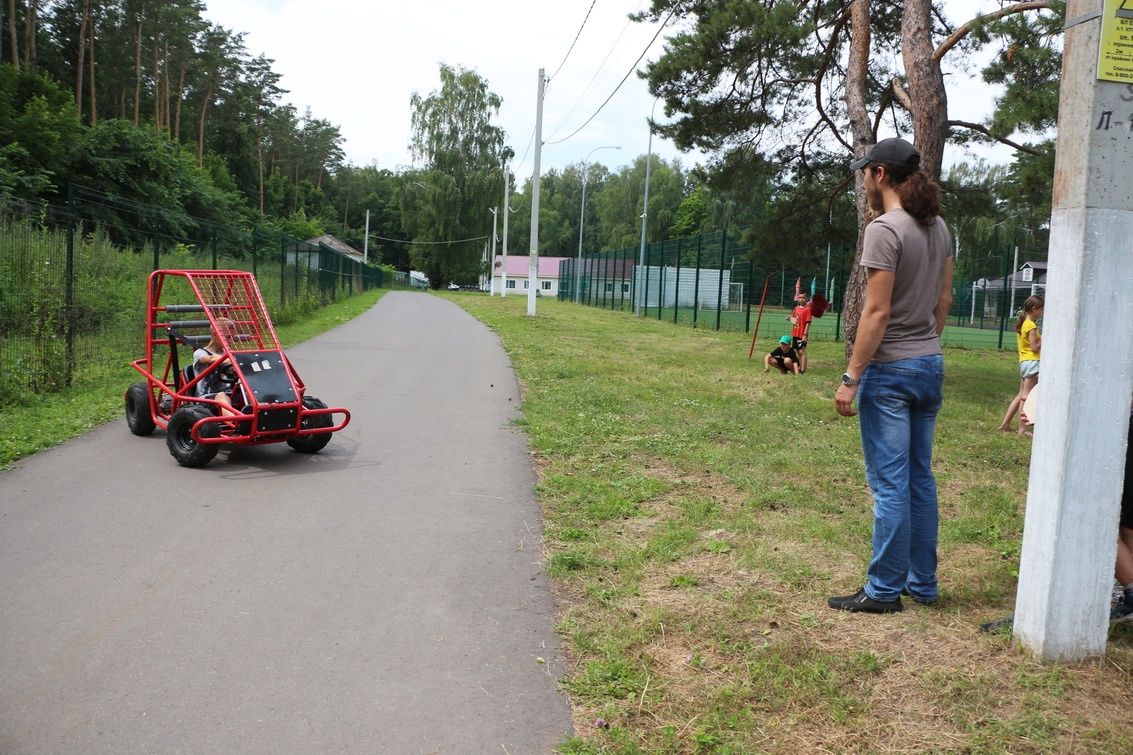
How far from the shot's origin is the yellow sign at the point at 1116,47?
11.2 ft

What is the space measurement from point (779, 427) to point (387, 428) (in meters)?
4.10

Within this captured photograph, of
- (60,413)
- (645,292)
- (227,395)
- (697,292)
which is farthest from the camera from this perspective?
(645,292)

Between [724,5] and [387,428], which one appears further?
[724,5]

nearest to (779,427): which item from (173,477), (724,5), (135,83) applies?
(173,477)

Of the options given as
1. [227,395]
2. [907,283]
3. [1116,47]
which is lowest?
[227,395]

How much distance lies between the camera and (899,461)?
4.07 m

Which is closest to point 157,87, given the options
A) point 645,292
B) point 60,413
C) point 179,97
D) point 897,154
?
point 179,97

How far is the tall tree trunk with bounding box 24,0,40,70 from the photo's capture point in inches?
1447

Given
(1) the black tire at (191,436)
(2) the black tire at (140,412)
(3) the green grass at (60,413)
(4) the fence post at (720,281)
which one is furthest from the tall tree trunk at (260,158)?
(1) the black tire at (191,436)

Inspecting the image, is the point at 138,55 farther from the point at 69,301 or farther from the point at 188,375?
the point at 188,375

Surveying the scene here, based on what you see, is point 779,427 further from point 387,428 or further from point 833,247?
point 833,247

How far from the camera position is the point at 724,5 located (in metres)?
16.0

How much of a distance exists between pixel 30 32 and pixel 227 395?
3858 cm

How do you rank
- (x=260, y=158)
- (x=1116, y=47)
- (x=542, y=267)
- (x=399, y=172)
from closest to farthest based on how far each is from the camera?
(x=1116, y=47), (x=260, y=158), (x=399, y=172), (x=542, y=267)
